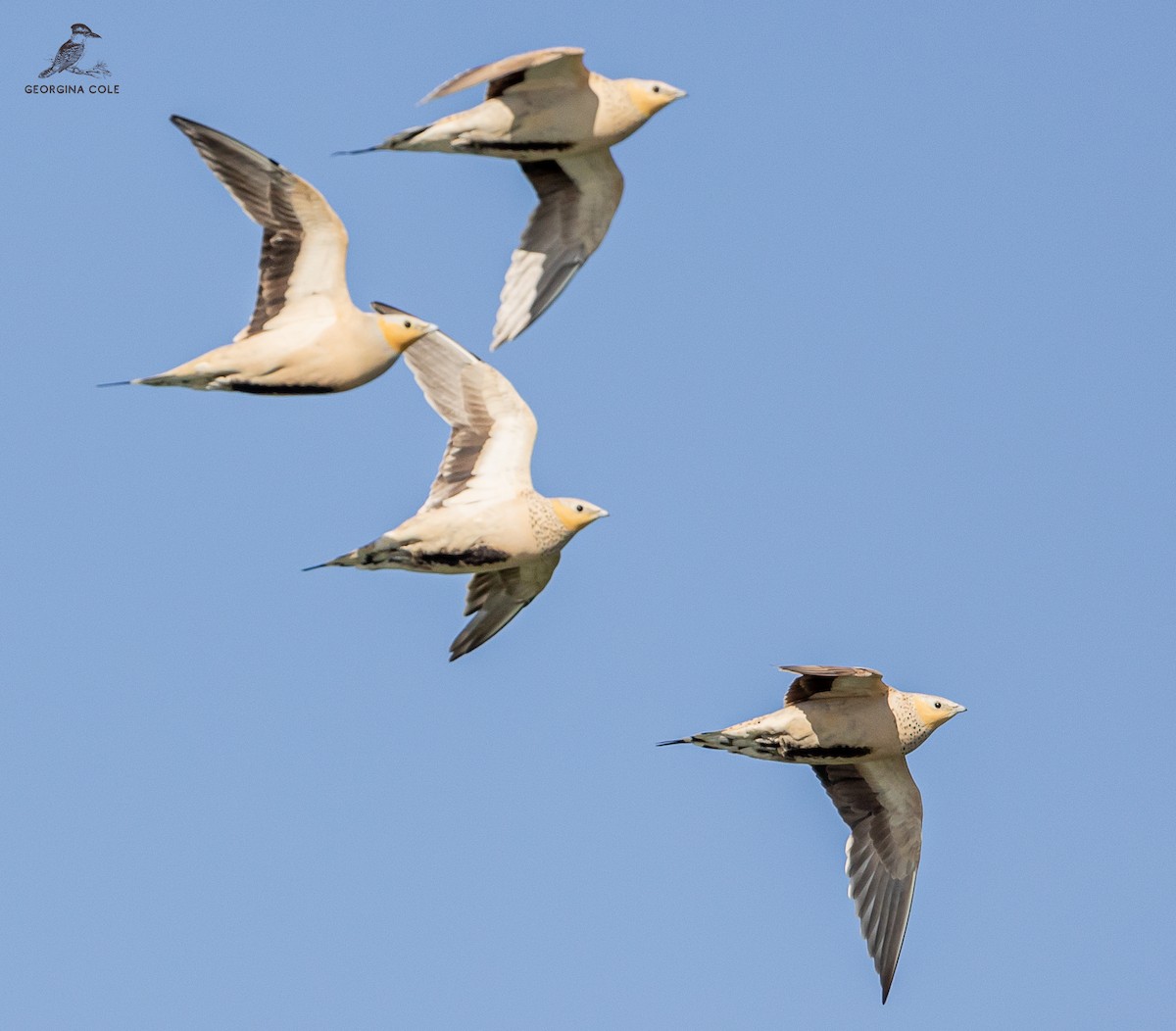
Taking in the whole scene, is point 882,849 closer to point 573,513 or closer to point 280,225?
point 573,513

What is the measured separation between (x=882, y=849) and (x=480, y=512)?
5.90m

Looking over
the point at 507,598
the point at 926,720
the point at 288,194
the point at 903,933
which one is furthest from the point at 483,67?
the point at 903,933

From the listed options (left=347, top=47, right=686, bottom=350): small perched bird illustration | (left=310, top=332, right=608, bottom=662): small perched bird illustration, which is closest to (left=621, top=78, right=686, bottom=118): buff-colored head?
(left=347, top=47, right=686, bottom=350): small perched bird illustration

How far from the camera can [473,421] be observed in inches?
999

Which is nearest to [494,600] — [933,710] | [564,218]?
[564,218]

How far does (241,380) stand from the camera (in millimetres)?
23531

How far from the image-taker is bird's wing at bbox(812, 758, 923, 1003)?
85.5ft

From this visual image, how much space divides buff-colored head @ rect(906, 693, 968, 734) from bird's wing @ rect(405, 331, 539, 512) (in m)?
4.72

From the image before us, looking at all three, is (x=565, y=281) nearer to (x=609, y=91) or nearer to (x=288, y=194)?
(x=609, y=91)

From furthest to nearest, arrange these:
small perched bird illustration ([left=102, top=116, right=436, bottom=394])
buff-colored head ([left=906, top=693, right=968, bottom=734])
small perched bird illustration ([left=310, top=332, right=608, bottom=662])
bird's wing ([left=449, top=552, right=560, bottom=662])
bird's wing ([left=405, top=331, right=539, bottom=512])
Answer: bird's wing ([left=449, top=552, right=560, bottom=662]) → buff-colored head ([left=906, top=693, right=968, bottom=734]) → bird's wing ([left=405, top=331, right=539, bottom=512]) → small perched bird illustration ([left=310, top=332, right=608, bottom=662]) → small perched bird illustration ([left=102, top=116, right=436, bottom=394])

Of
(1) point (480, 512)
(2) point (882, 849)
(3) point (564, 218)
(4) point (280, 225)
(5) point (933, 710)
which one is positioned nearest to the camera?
(4) point (280, 225)

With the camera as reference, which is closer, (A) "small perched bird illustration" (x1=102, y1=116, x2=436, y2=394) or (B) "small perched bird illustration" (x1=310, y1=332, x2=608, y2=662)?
(A) "small perched bird illustration" (x1=102, y1=116, x2=436, y2=394)

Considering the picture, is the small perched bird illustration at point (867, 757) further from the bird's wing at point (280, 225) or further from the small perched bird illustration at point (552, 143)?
the bird's wing at point (280, 225)

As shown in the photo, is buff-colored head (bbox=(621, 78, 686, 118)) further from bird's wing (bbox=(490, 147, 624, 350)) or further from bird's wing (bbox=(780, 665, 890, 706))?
bird's wing (bbox=(780, 665, 890, 706))
